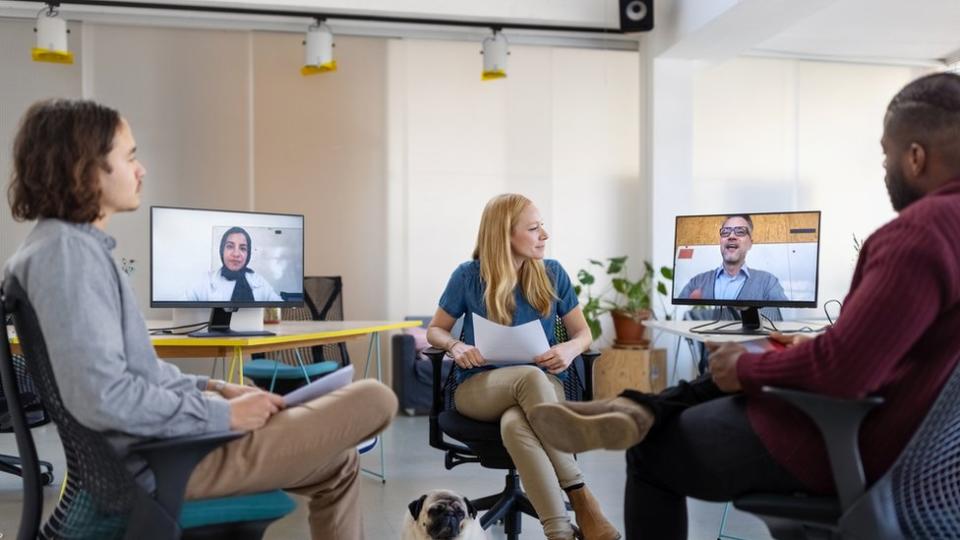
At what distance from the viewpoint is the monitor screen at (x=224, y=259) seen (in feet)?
10.8

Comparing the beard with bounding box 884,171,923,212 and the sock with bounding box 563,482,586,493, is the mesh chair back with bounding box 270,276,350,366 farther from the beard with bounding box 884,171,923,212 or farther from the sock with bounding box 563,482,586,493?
the beard with bounding box 884,171,923,212

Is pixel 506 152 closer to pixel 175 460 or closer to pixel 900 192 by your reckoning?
pixel 900 192

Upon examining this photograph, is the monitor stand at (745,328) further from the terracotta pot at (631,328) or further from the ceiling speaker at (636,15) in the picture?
the ceiling speaker at (636,15)

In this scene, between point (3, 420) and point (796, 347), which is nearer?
point (796, 347)

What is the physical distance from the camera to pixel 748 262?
355 centimetres

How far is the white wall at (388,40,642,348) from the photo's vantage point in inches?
276

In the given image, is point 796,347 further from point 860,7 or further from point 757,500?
point 860,7

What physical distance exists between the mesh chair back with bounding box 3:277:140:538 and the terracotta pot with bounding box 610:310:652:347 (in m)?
5.26

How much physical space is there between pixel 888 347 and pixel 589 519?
146 cm

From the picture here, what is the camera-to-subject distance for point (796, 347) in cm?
161

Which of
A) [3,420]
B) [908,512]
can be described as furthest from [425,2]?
[908,512]

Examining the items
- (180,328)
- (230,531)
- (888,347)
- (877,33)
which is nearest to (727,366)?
(888,347)

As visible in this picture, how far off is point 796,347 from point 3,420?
3.14 m

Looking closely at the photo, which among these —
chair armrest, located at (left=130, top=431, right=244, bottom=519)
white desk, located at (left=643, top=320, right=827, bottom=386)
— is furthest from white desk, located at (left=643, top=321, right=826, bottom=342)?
chair armrest, located at (left=130, top=431, right=244, bottom=519)
